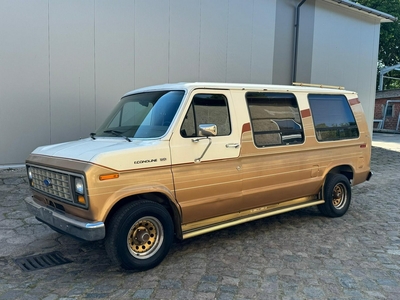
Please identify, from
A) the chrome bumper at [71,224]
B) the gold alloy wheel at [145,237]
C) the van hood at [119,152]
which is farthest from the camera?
the gold alloy wheel at [145,237]

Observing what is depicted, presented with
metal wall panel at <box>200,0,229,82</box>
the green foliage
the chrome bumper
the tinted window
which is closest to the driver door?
the tinted window

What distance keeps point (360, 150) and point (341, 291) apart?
3537 millimetres

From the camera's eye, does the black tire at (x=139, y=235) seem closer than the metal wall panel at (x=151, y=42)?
Yes

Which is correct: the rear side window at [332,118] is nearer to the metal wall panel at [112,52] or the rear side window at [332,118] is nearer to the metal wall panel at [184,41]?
the metal wall panel at [184,41]

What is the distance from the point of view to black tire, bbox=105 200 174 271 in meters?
3.93

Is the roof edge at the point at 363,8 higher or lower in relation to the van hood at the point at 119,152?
higher

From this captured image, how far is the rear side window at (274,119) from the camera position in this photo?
5176 millimetres

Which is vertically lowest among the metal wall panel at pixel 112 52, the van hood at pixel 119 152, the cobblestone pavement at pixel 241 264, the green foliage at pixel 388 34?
the cobblestone pavement at pixel 241 264

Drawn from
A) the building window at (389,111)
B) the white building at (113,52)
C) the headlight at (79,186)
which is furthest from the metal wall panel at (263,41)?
the building window at (389,111)

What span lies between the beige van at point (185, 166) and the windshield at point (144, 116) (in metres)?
0.02

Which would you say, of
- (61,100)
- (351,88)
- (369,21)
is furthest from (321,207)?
(369,21)

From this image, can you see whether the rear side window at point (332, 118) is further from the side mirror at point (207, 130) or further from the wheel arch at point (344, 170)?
the side mirror at point (207, 130)

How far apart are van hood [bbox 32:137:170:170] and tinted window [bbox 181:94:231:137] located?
0.43m

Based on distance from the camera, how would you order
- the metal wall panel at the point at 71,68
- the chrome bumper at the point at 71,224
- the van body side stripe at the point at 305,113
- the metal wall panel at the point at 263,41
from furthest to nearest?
the metal wall panel at the point at 263,41
the metal wall panel at the point at 71,68
the van body side stripe at the point at 305,113
the chrome bumper at the point at 71,224
